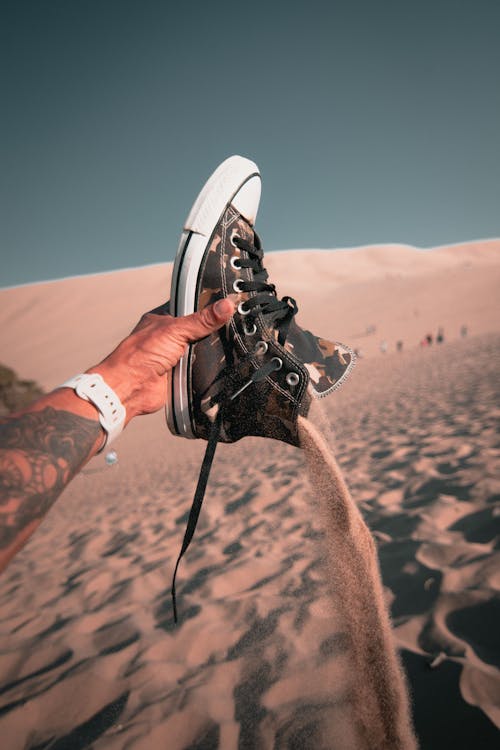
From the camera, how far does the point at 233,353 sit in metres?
1.85

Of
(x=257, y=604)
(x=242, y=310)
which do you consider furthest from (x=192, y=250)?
(x=257, y=604)

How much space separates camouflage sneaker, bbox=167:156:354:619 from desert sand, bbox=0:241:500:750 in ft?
0.89

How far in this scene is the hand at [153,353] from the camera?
→ 1501 mm

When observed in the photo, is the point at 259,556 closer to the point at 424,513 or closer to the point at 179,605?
the point at 179,605

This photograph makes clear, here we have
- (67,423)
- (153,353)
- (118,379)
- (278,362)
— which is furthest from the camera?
(278,362)

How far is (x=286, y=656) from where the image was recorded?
1.95 metres

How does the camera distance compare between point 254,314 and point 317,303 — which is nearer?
point 254,314

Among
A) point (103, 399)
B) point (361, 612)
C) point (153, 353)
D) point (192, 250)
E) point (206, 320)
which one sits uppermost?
point (192, 250)

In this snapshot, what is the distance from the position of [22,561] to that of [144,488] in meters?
2.42

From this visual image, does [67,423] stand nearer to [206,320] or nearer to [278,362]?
[206,320]

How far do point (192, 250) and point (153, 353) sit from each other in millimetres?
581

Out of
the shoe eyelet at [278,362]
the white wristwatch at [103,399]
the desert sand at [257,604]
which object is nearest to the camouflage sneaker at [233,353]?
the shoe eyelet at [278,362]

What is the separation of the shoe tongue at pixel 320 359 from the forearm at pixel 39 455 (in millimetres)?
995

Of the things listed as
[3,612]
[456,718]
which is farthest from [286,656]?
[3,612]
